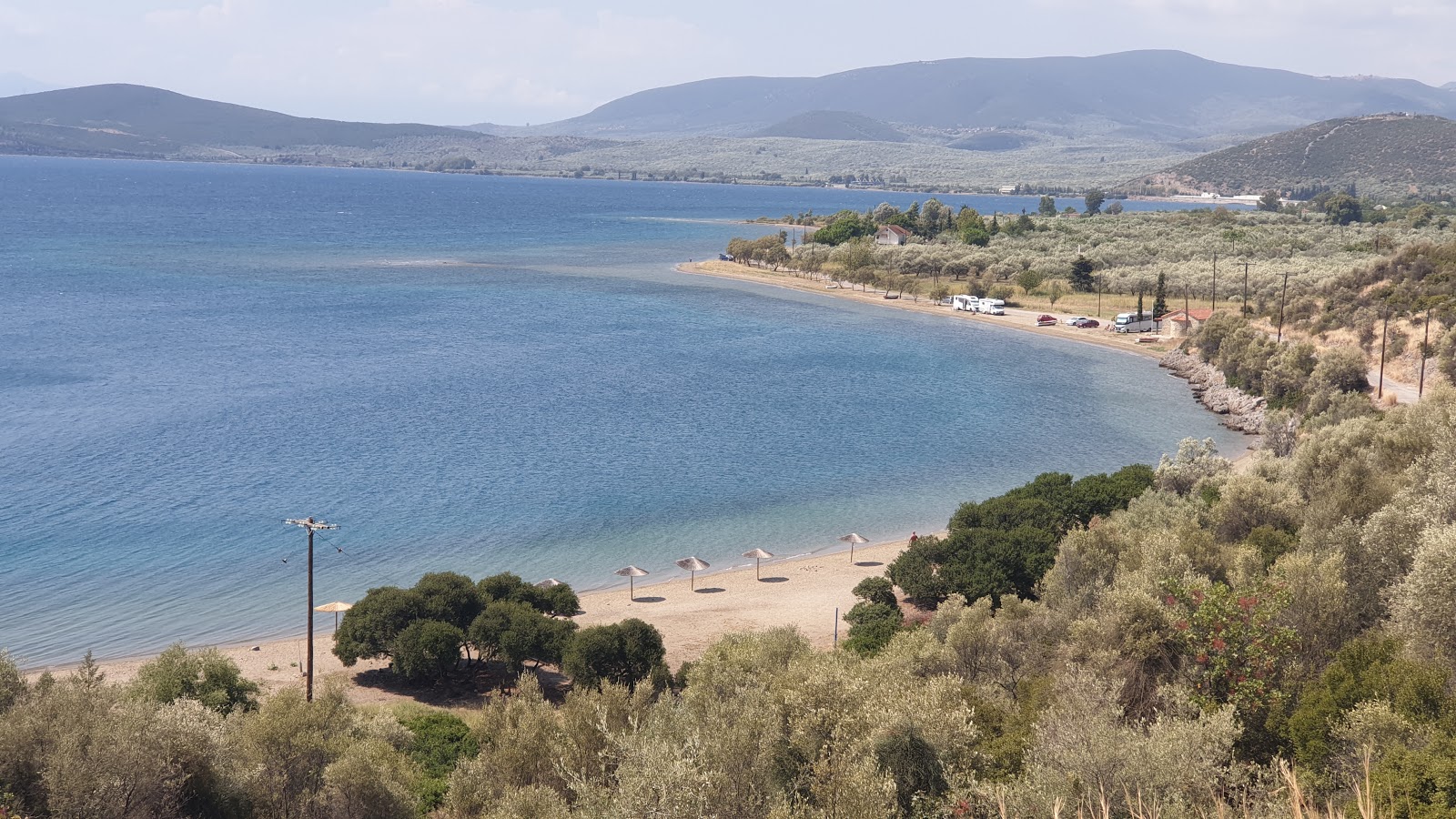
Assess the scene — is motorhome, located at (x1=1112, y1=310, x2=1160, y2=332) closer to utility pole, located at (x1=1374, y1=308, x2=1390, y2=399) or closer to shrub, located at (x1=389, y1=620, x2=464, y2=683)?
utility pole, located at (x1=1374, y1=308, x2=1390, y2=399)

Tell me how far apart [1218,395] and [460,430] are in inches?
1395

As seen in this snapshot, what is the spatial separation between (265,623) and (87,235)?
11335 centimetres

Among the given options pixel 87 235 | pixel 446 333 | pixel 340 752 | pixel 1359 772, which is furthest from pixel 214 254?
pixel 1359 772

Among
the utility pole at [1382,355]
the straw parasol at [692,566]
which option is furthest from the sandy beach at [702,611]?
the utility pole at [1382,355]

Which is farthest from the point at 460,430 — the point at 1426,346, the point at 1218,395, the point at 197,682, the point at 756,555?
the point at 1426,346

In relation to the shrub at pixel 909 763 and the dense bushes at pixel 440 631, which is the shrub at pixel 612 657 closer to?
the dense bushes at pixel 440 631

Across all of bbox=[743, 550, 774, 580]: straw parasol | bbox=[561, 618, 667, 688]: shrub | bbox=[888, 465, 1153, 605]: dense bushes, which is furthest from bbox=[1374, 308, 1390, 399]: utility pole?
bbox=[561, 618, 667, 688]: shrub

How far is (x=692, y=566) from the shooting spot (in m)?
28.9

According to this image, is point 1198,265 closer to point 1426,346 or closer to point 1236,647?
point 1426,346

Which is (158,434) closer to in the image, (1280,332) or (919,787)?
(919,787)

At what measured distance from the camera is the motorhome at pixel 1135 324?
71.6m

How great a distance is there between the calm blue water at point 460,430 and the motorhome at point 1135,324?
5037 mm

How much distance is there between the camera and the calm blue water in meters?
29.3

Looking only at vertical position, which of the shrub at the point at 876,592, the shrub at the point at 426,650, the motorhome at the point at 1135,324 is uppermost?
the motorhome at the point at 1135,324
